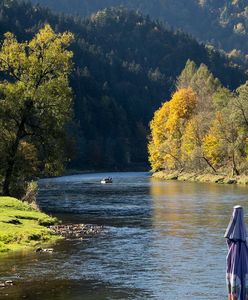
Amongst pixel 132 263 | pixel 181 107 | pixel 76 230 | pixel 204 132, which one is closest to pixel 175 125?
pixel 181 107

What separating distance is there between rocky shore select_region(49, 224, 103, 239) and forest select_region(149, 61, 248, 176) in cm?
7363

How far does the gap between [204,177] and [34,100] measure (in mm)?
76820

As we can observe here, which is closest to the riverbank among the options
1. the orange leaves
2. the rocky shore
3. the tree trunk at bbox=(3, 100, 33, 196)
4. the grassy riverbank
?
the orange leaves

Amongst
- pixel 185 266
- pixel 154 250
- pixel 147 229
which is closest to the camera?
pixel 185 266

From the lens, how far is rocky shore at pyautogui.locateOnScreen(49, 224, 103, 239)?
46.7m

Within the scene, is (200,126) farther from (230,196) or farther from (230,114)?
(230,196)

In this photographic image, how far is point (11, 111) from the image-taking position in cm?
6272

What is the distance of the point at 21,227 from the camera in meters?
45.5

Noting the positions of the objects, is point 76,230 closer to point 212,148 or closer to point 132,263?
point 132,263

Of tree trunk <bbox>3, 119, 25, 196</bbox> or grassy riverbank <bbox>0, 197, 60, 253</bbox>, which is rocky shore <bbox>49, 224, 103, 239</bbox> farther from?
tree trunk <bbox>3, 119, 25, 196</bbox>

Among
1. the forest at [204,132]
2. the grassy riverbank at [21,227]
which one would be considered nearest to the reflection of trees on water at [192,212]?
the grassy riverbank at [21,227]

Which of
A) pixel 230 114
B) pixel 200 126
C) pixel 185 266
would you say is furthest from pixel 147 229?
pixel 200 126

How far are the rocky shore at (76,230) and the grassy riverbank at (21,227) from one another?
101cm

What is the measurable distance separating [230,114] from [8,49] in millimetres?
69488
